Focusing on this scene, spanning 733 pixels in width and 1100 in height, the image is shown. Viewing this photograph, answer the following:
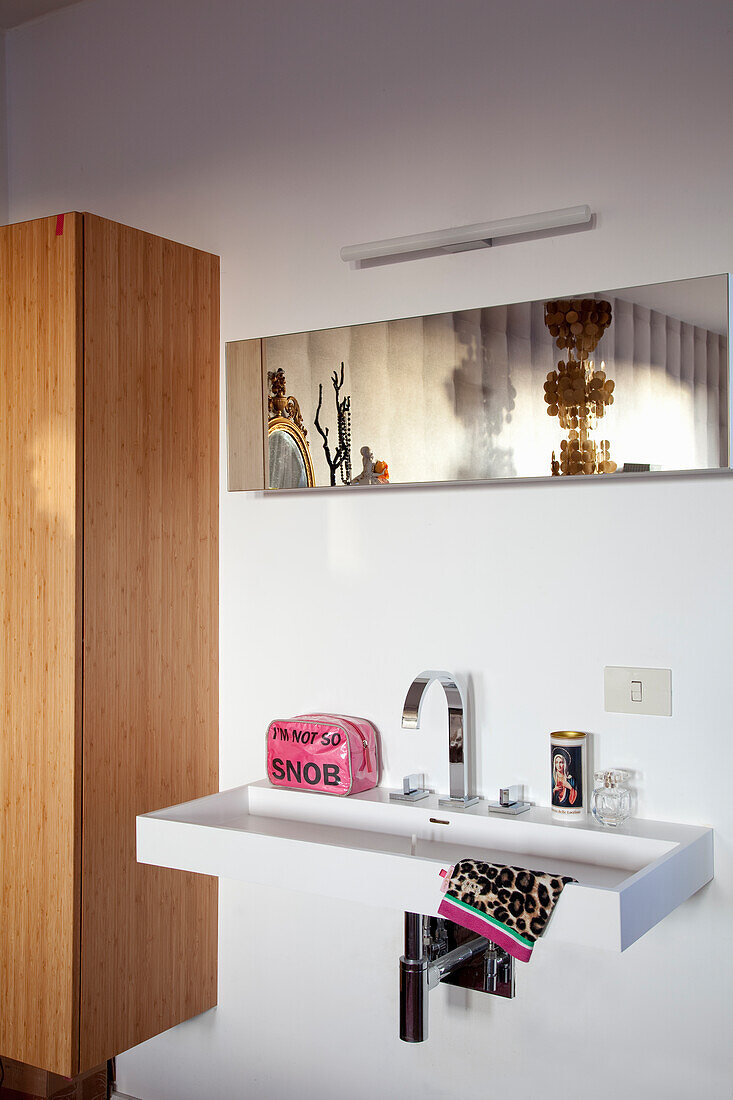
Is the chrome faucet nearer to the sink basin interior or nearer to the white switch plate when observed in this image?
the sink basin interior

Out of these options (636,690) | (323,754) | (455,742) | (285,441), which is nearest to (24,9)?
(285,441)

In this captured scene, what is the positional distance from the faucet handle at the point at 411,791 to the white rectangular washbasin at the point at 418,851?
18 millimetres

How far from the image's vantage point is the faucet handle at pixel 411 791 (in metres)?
2.06

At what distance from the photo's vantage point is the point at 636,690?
1893 millimetres

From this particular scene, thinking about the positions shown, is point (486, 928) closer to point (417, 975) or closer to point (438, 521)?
point (417, 975)

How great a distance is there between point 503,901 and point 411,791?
1.68ft

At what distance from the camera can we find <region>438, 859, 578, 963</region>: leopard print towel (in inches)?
61.7

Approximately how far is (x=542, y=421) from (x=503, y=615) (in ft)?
1.29

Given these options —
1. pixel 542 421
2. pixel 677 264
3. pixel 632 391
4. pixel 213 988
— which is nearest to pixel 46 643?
pixel 213 988

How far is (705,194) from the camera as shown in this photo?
183 cm

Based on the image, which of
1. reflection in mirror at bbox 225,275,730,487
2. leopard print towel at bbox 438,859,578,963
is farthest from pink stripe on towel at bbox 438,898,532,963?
reflection in mirror at bbox 225,275,730,487

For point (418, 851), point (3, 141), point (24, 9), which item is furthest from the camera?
point (3, 141)

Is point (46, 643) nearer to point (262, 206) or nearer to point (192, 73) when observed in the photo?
point (262, 206)

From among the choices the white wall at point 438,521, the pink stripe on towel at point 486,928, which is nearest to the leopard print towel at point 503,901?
the pink stripe on towel at point 486,928
